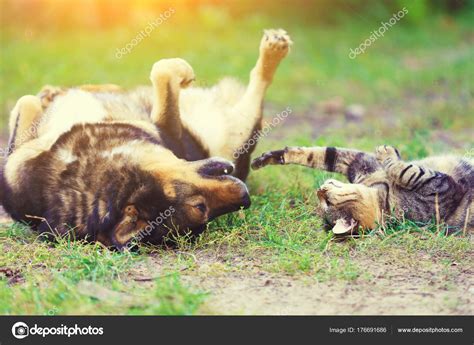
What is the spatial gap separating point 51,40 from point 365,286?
32.4 ft

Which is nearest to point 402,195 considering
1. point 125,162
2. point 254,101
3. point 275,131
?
point 254,101

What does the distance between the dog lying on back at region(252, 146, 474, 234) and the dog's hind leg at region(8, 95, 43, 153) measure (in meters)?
2.12

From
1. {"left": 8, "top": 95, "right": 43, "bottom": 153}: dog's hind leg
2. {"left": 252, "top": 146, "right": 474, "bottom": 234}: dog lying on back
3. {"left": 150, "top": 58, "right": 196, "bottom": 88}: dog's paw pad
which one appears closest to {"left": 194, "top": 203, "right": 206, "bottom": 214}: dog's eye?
{"left": 252, "top": 146, "right": 474, "bottom": 234}: dog lying on back

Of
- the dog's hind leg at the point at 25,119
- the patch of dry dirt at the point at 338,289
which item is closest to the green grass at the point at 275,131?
the patch of dry dirt at the point at 338,289

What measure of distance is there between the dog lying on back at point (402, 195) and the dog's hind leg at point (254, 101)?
100 centimetres

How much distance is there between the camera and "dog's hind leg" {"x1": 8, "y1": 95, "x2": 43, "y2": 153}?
17.5 feet

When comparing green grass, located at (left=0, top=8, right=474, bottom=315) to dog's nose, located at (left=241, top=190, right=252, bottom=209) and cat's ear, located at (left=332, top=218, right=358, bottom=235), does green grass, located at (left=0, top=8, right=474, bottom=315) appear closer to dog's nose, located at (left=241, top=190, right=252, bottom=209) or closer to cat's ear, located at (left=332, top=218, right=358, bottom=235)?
cat's ear, located at (left=332, top=218, right=358, bottom=235)

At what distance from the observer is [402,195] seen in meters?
4.90

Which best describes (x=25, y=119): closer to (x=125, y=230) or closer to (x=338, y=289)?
(x=125, y=230)

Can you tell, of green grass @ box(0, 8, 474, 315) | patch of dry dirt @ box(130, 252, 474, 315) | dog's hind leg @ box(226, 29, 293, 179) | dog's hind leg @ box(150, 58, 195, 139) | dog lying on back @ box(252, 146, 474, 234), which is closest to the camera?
patch of dry dirt @ box(130, 252, 474, 315)

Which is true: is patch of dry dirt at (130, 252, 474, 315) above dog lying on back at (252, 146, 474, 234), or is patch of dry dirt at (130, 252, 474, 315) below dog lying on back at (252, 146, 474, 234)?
below

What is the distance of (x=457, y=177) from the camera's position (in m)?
5.07

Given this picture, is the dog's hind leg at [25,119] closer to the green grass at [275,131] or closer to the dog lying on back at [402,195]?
the green grass at [275,131]
